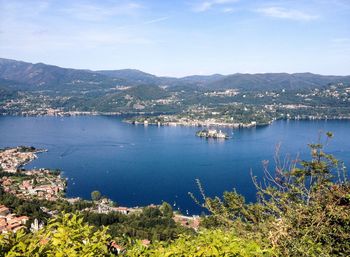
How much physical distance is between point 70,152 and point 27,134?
41.0 ft

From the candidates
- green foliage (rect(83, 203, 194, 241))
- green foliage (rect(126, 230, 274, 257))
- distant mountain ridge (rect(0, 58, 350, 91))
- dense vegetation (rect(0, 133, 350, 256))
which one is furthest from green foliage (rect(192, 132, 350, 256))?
distant mountain ridge (rect(0, 58, 350, 91))

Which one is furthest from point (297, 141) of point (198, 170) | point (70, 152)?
point (70, 152)

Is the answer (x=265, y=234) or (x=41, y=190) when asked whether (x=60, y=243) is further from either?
(x=41, y=190)

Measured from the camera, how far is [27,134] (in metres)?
40.2

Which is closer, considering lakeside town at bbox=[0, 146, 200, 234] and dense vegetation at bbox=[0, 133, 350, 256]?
dense vegetation at bbox=[0, 133, 350, 256]

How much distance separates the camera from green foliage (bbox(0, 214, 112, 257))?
1190 mm

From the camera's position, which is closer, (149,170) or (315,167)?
(315,167)

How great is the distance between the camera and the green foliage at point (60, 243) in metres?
1.19

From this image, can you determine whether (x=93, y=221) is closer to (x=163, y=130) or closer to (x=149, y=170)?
(x=149, y=170)

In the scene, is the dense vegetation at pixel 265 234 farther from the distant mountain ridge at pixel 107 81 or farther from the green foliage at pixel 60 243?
the distant mountain ridge at pixel 107 81

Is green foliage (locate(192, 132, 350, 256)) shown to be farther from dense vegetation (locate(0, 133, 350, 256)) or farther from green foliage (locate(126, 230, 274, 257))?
green foliage (locate(126, 230, 274, 257))

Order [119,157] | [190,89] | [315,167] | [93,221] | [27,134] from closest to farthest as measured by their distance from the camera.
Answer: [315,167] < [93,221] < [119,157] < [27,134] < [190,89]

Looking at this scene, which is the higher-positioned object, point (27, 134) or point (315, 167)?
point (315, 167)

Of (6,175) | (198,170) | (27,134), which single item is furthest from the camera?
(27,134)
